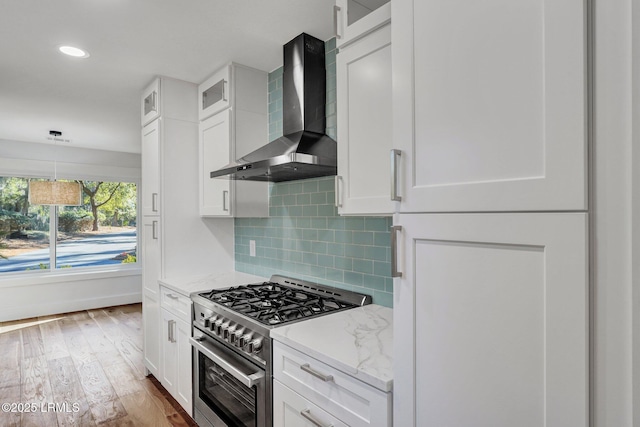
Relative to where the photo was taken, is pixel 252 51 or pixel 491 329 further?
pixel 252 51

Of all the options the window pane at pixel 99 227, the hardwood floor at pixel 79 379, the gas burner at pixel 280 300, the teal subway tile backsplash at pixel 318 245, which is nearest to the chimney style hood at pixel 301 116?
the teal subway tile backsplash at pixel 318 245

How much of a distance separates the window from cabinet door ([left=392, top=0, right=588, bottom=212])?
20.0 feet

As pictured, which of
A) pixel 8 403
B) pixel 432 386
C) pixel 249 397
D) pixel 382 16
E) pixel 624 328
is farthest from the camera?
pixel 8 403

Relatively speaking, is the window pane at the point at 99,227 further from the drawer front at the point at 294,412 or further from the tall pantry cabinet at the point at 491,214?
the tall pantry cabinet at the point at 491,214

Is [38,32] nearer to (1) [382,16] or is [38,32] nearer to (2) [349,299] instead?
(1) [382,16]

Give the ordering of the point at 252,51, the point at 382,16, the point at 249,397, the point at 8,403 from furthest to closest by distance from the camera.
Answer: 1. the point at 8,403
2. the point at 252,51
3. the point at 249,397
4. the point at 382,16

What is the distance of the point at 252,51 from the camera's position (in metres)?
2.40

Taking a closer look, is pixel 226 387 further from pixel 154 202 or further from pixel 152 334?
pixel 154 202

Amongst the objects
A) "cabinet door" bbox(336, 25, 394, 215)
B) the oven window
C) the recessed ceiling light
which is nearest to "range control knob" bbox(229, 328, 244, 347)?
the oven window

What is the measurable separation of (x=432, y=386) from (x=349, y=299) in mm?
1076

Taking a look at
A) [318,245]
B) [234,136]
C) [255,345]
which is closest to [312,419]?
[255,345]

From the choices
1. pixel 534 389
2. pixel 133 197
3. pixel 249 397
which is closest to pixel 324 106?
pixel 249 397

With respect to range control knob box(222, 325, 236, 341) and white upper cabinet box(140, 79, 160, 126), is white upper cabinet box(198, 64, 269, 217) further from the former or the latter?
range control knob box(222, 325, 236, 341)

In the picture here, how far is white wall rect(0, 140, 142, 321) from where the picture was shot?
498 centimetres
